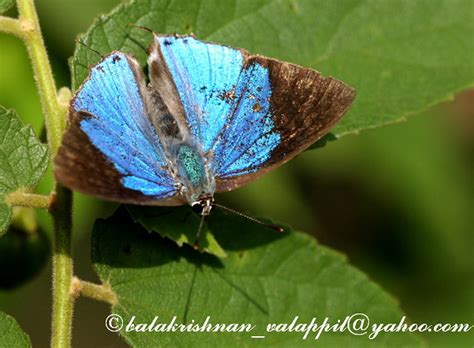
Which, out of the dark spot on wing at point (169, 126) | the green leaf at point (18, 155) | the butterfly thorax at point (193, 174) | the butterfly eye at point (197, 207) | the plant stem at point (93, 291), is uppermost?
the dark spot on wing at point (169, 126)

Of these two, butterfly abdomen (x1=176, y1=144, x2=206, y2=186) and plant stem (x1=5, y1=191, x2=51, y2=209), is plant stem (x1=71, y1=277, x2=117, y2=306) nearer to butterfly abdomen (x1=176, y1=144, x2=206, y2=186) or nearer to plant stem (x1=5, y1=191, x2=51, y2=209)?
plant stem (x1=5, y1=191, x2=51, y2=209)

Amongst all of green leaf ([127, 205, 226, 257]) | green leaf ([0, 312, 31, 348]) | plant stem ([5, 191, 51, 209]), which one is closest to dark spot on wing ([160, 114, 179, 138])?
green leaf ([127, 205, 226, 257])

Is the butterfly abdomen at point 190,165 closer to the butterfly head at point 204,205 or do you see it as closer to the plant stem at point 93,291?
the butterfly head at point 204,205

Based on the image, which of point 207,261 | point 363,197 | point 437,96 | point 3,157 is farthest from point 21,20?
point 363,197

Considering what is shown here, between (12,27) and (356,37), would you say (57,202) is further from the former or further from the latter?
(356,37)

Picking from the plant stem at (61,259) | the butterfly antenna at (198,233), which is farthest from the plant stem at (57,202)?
the butterfly antenna at (198,233)
